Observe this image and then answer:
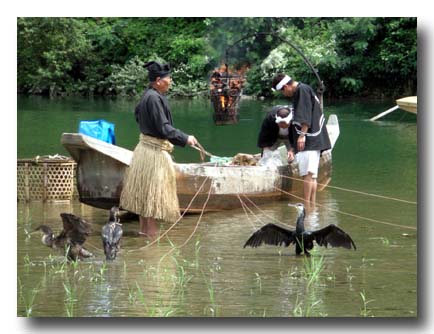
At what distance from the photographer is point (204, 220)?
857 centimetres

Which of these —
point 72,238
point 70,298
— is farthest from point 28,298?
point 72,238

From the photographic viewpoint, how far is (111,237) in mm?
6828

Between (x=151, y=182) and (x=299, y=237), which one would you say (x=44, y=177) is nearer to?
(x=151, y=182)

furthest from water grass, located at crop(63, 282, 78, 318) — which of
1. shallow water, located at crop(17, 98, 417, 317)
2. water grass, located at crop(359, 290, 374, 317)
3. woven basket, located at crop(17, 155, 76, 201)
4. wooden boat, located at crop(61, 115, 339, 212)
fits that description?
woven basket, located at crop(17, 155, 76, 201)

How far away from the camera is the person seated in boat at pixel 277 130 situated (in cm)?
880

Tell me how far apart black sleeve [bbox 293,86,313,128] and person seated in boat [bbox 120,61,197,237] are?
1.26 metres

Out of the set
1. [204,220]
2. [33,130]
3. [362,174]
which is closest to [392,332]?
[204,220]

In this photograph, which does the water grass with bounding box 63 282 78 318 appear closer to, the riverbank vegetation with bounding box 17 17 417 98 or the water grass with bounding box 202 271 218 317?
the water grass with bounding box 202 271 218 317

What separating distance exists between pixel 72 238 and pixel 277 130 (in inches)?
105

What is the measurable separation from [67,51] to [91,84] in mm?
2444

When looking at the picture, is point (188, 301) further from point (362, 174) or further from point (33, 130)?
point (33, 130)

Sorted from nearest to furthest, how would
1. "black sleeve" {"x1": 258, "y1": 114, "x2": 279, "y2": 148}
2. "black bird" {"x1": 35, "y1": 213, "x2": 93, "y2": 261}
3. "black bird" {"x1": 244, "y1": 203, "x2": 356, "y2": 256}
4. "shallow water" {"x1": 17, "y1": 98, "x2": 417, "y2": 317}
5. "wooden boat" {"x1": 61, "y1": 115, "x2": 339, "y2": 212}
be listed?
"shallow water" {"x1": 17, "y1": 98, "x2": 417, "y2": 317} < "black bird" {"x1": 35, "y1": 213, "x2": 93, "y2": 261} < "black bird" {"x1": 244, "y1": 203, "x2": 356, "y2": 256} < "wooden boat" {"x1": 61, "y1": 115, "x2": 339, "y2": 212} < "black sleeve" {"x1": 258, "y1": 114, "x2": 279, "y2": 148}

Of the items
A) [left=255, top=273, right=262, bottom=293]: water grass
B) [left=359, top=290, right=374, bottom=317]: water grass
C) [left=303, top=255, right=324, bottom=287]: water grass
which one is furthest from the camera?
[left=303, top=255, right=324, bottom=287]: water grass

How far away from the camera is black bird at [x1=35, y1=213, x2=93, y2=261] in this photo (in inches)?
267
